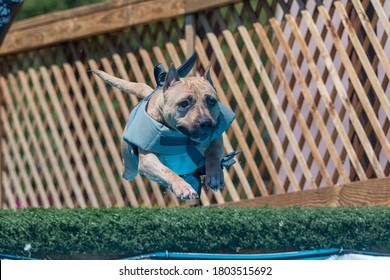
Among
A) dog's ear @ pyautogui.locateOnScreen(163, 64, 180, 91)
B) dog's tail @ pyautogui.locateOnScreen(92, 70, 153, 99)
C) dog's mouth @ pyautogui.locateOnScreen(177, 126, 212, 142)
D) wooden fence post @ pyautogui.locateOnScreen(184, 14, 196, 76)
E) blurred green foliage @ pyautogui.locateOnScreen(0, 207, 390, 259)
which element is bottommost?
blurred green foliage @ pyautogui.locateOnScreen(0, 207, 390, 259)

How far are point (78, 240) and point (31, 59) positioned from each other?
25.6ft

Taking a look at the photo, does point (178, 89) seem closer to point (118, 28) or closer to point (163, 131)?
point (163, 131)

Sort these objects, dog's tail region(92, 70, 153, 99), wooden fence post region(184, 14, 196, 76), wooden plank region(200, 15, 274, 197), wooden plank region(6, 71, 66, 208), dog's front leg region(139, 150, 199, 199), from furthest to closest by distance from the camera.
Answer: wooden plank region(6, 71, 66, 208) → wooden fence post region(184, 14, 196, 76) → wooden plank region(200, 15, 274, 197) → dog's tail region(92, 70, 153, 99) → dog's front leg region(139, 150, 199, 199)

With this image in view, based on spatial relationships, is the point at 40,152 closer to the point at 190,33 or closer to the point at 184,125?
the point at 190,33

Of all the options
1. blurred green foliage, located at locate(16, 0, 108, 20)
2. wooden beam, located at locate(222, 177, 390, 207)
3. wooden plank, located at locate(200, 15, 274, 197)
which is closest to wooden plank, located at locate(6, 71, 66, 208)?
wooden plank, located at locate(200, 15, 274, 197)

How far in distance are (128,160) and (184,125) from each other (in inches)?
36.7

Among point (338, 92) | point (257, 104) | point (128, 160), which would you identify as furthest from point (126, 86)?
point (257, 104)

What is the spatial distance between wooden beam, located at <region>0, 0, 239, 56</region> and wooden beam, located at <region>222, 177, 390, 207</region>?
6.53 feet

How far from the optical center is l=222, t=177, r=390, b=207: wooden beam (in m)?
10.1

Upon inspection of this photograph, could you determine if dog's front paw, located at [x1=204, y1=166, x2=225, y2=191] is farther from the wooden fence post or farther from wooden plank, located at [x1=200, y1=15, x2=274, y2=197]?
the wooden fence post

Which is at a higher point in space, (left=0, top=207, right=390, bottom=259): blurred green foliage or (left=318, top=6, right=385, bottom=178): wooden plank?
(left=318, top=6, right=385, bottom=178): wooden plank

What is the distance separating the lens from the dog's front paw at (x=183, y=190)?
6.30m
